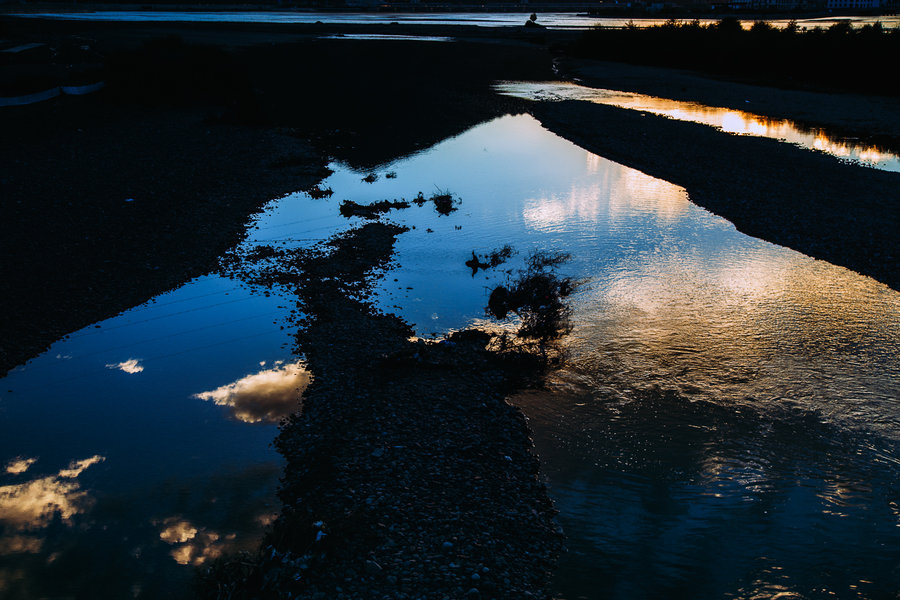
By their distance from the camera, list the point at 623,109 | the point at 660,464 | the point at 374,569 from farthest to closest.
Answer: the point at 623,109, the point at 660,464, the point at 374,569

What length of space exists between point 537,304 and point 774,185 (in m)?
15.5

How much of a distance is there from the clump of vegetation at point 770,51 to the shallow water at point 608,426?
40173mm

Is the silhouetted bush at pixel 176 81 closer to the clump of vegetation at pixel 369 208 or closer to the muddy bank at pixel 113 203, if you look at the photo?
the muddy bank at pixel 113 203

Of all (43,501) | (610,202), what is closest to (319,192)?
(610,202)

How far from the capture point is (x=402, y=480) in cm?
963

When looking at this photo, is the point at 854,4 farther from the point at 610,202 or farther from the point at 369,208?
the point at 369,208

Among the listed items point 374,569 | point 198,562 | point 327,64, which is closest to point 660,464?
point 374,569

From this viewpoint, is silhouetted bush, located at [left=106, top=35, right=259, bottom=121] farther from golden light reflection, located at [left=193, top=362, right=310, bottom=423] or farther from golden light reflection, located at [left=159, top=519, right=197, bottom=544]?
golden light reflection, located at [left=159, top=519, right=197, bottom=544]

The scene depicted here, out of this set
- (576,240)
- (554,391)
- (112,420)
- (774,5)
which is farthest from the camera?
(774,5)

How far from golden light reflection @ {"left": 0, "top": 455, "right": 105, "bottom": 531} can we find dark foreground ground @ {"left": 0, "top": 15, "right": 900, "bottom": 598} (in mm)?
3214

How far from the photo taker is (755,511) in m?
9.55

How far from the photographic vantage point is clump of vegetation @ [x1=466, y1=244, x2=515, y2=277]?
61.1ft

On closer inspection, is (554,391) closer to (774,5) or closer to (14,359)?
(14,359)

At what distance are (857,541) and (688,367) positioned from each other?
4885 mm
